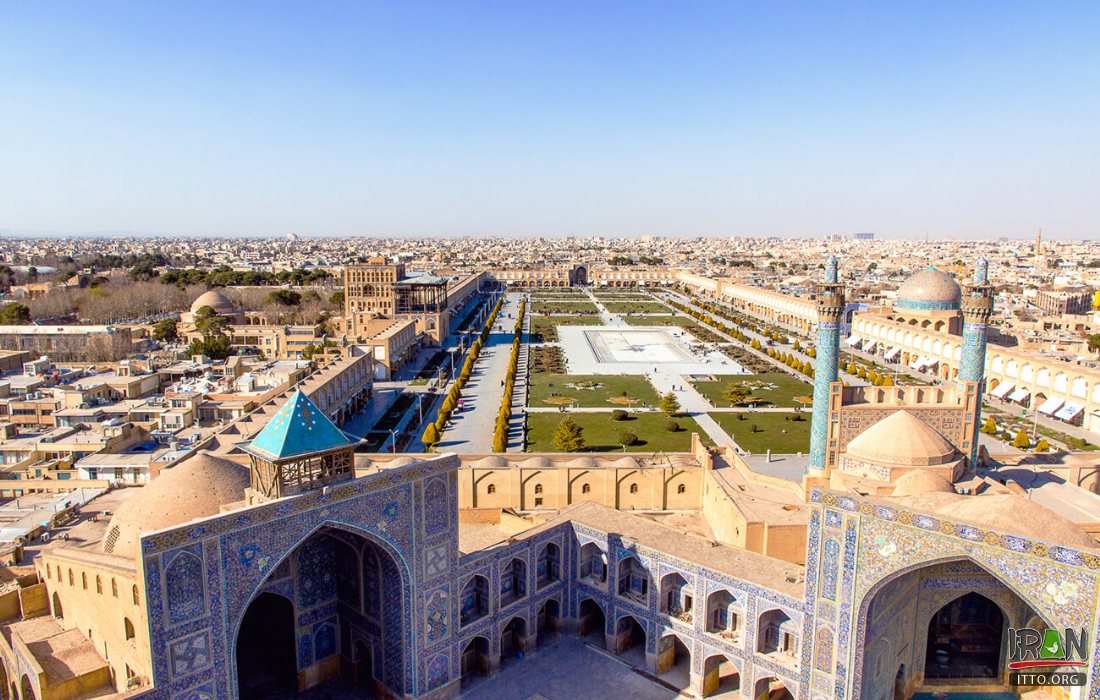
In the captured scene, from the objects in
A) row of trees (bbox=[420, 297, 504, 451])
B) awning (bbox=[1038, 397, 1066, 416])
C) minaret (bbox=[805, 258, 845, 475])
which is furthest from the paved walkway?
awning (bbox=[1038, 397, 1066, 416])

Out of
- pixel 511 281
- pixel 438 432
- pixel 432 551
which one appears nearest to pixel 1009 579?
pixel 432 551

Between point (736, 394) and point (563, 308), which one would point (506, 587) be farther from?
point (563, 308)

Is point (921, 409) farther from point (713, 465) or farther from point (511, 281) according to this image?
point (511, 281)

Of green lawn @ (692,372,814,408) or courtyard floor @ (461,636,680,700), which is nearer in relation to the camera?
courtyard floor @ (461,636,680,700)

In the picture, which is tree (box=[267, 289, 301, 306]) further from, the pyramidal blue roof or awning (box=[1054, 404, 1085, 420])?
awning (box=[1054, 404, 1085, 420])

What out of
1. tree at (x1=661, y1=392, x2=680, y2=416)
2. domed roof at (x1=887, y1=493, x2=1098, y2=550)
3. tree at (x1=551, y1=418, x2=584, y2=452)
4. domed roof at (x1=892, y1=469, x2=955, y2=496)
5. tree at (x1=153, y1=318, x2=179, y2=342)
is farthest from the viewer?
tree at (x1=153, y1=318, x2=179, y2=342)

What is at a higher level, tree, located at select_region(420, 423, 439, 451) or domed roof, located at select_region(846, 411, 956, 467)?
domed roof, located at select_region(846, 411, 956, 467)
